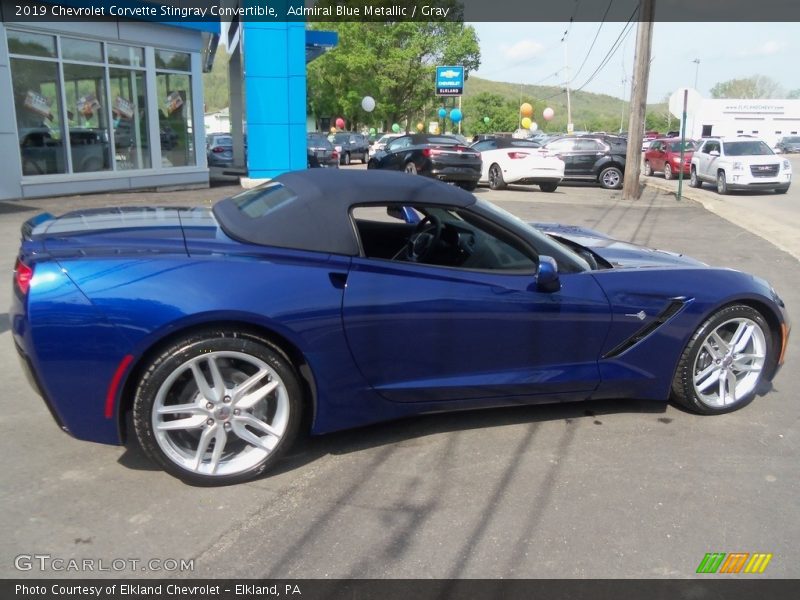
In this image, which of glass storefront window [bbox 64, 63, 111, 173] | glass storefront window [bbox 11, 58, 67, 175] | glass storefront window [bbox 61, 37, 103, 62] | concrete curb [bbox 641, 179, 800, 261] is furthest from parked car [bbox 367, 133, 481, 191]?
glass storefront window [bbox 11, 58, 67, 175]

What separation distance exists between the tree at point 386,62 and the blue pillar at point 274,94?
37.9 meters

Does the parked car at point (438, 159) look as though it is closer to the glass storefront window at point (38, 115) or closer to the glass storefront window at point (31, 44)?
the glass storefront window at point (38, 115)

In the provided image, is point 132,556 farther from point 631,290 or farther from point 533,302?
point 631,290

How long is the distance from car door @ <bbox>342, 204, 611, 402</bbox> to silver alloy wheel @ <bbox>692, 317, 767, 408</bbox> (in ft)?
2.61

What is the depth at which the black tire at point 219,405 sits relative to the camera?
3102 millimetres

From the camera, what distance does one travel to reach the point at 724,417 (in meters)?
4.29

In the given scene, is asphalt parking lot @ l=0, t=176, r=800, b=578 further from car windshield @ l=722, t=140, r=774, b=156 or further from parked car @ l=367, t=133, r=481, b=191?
car windshield @ l=722, t=140, r=774, b=156

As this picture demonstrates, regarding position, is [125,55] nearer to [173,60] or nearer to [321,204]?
[173,60]

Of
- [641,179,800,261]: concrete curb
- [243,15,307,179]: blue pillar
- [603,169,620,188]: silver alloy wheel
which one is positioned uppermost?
[243,15,307,179]: blue pillar

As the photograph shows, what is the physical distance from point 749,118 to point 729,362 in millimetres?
70457

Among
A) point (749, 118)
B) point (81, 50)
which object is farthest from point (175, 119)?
point (749, 118)

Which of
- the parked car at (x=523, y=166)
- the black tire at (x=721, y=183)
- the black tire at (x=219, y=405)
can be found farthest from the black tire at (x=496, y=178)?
the black tire at (x=219, y=405)

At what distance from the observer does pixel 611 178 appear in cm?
2253

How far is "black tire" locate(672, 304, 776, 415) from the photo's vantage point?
408cm
